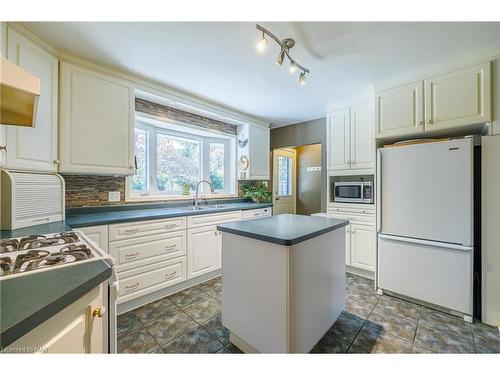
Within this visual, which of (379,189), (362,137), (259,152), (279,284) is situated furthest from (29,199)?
(362,137)

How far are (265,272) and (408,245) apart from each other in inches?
67.2

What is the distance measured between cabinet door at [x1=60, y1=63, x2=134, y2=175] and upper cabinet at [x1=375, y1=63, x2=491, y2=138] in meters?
2.72

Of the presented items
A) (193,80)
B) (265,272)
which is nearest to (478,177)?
(265,272)

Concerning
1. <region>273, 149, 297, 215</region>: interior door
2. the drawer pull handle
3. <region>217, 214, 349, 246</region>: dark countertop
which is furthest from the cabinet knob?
<region>273, 149, 297, 215</region>: interior door

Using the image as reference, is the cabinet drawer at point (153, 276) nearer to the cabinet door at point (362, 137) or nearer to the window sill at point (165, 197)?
the window sill at point (165, 197)

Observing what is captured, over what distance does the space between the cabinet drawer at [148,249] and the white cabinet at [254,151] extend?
64.0 inches

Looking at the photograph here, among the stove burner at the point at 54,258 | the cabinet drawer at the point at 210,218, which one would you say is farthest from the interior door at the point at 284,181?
the stove burner at the point at 54,258

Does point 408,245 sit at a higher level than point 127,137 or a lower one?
lower

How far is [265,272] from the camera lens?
1300 mm

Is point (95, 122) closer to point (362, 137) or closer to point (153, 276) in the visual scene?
point (153, 276)

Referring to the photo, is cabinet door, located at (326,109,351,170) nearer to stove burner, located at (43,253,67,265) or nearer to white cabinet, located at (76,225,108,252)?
white cabinet, located at (76,225,108,252)

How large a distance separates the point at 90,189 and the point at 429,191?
3.36 meters

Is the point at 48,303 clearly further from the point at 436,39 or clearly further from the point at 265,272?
the point at 436,39
